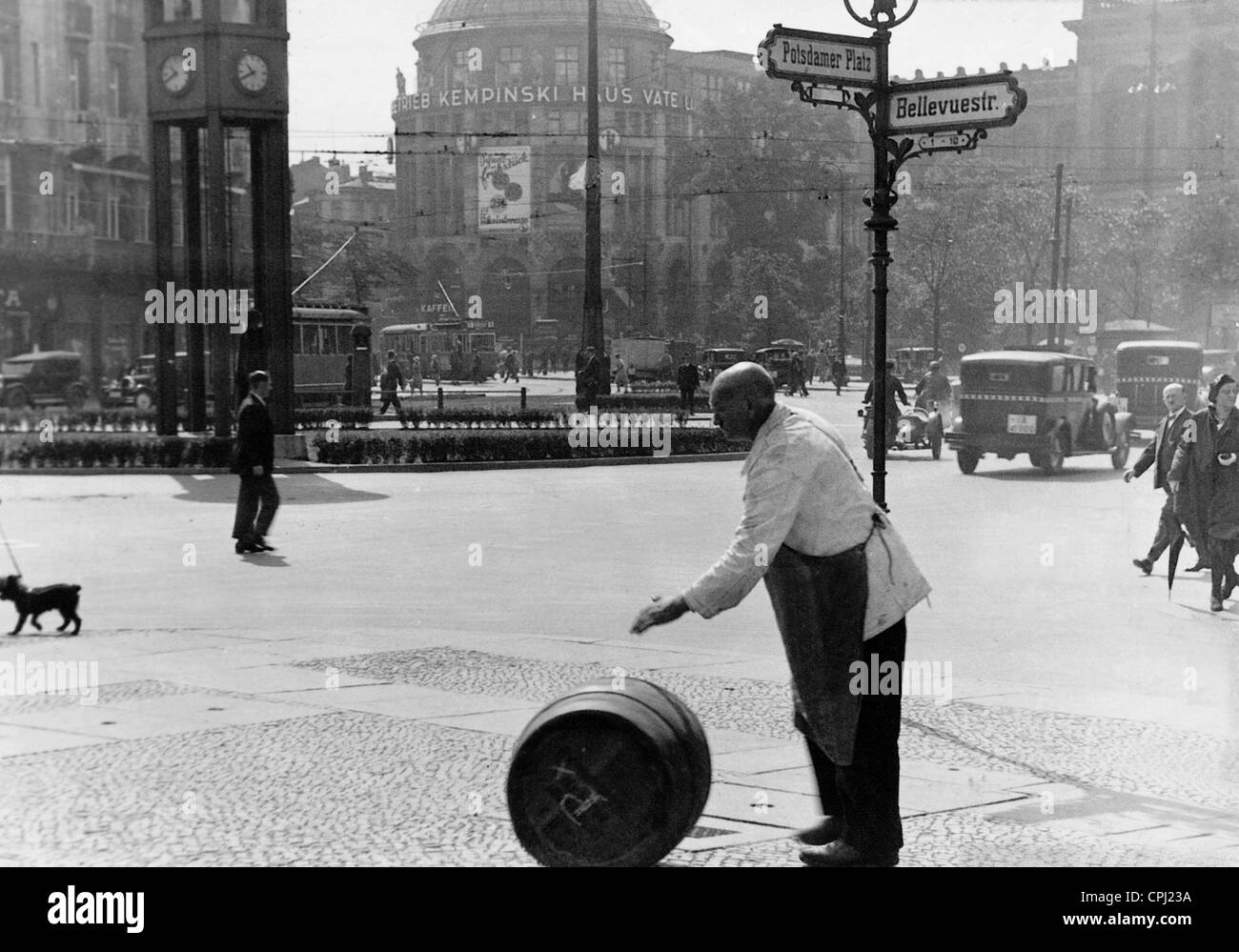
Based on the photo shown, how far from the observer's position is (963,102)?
8602 mm

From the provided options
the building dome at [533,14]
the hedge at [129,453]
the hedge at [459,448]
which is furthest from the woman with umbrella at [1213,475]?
the building dome at [533,14]

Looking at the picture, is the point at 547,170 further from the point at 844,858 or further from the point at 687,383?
the point at 844,858

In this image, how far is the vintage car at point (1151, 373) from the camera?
38.9 metres

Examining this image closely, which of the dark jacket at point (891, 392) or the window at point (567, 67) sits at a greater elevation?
the window at point (567, 67)

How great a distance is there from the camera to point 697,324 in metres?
90.1

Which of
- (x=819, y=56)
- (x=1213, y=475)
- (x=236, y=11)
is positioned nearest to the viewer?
(x=819, y=56)

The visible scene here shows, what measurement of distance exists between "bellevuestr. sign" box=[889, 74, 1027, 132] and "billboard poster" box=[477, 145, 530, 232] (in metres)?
76.2

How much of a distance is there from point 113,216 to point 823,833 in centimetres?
429

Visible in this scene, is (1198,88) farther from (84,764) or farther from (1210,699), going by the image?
(84,764)

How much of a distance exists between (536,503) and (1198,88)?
9903mm

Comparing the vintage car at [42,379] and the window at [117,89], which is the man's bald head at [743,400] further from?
the window at [117,89]

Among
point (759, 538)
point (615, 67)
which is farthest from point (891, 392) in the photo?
point (615, 67)

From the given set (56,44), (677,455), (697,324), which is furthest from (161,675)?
(697,324)

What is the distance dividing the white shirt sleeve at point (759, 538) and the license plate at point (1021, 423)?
2165cm
